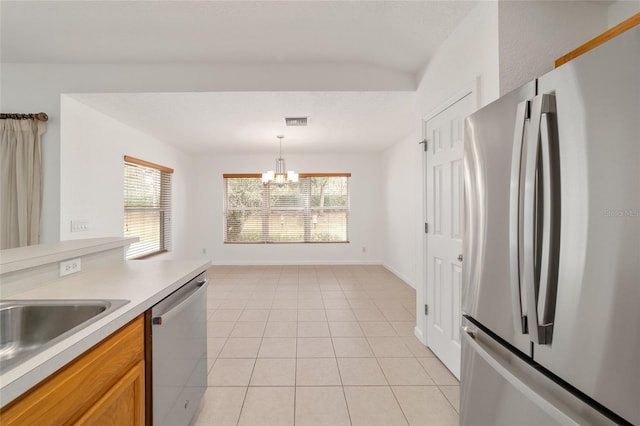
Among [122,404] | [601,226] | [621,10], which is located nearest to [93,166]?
[122,404]

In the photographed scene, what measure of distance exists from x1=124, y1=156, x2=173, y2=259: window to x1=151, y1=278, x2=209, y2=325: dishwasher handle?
10.2 ft

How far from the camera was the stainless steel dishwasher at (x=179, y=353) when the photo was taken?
1207 mm

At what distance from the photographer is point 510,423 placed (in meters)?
1.02

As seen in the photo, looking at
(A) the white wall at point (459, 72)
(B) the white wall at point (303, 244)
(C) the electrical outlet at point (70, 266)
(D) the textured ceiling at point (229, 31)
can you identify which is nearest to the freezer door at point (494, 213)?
(A) the white wall at point (459, 72)

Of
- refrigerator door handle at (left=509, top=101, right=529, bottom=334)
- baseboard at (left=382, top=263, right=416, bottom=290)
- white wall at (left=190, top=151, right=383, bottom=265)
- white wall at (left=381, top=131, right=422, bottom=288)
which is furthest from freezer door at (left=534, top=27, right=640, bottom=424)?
white wall at (left=190, top=151, right=383, bottom=265)

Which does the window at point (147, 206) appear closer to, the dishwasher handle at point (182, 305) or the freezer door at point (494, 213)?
the dishwasher handle at point (182, 305)

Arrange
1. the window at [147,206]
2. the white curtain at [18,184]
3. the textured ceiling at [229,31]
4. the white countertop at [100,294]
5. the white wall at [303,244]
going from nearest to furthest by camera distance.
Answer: the white countertop at [100,294] < the textured ceiling at [229,31] < the white curtain at [18,184] < the window at [147,206] < the white wall at [303,244]

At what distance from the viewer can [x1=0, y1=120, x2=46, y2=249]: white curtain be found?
9.05 ft

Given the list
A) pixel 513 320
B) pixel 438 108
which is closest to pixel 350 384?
pixel 513 320

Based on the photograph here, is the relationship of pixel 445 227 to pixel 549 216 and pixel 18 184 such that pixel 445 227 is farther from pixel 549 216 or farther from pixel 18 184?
pixel 18 184

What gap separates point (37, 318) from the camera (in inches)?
44.0

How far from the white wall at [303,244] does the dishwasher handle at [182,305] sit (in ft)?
14.7

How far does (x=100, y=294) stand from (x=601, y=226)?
178 cm

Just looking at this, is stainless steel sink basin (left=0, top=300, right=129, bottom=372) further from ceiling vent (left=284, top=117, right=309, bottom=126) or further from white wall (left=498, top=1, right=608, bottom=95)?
ceiling vent (left=284, top=117, right=309, bottom=126)
